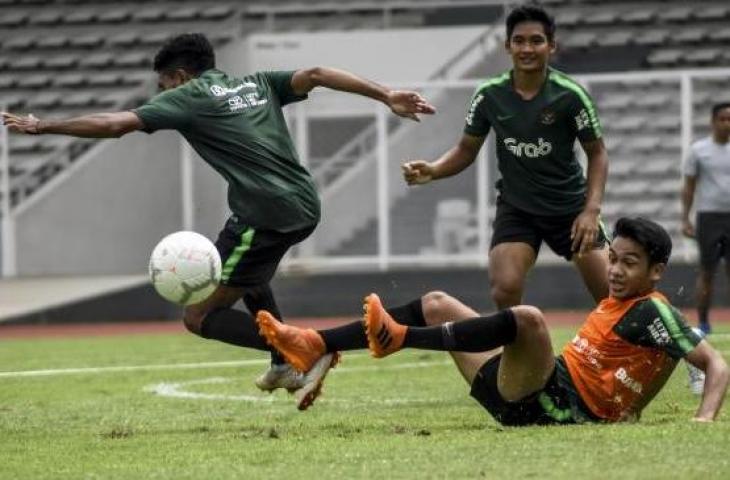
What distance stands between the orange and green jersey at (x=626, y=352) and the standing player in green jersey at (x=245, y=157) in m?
2.13

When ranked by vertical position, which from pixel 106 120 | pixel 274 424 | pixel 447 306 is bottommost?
pixel 274 424

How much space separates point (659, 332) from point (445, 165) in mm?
2540

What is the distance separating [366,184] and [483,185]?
4.80 ft

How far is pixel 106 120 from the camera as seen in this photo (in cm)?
932

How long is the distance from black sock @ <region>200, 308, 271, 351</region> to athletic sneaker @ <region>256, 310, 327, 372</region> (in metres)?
1.33

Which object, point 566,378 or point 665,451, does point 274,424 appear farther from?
point 665,451

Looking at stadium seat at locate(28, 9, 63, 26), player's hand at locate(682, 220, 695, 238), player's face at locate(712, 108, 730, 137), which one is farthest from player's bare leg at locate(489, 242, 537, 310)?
stadium seat at locate(28, 9, 63, 26)

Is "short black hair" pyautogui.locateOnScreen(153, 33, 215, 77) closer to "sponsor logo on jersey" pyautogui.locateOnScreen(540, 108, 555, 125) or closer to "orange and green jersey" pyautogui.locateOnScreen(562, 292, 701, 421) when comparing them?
A: "sponsor logo on jersey" pyautogui.locateOnScreen(540, 108, 555, 125)

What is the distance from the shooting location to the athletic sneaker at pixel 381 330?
793cm

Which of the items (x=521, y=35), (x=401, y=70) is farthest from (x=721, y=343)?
(x=401, y=70)

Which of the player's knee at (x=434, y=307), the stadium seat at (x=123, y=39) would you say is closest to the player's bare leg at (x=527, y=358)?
the player's knee at (x=434, y=307)

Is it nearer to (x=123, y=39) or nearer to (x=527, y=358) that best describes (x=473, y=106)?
(x=527, y=358)

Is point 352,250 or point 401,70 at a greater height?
point 401,70

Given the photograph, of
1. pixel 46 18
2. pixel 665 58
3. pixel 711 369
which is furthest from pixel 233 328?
pixel 46 18
